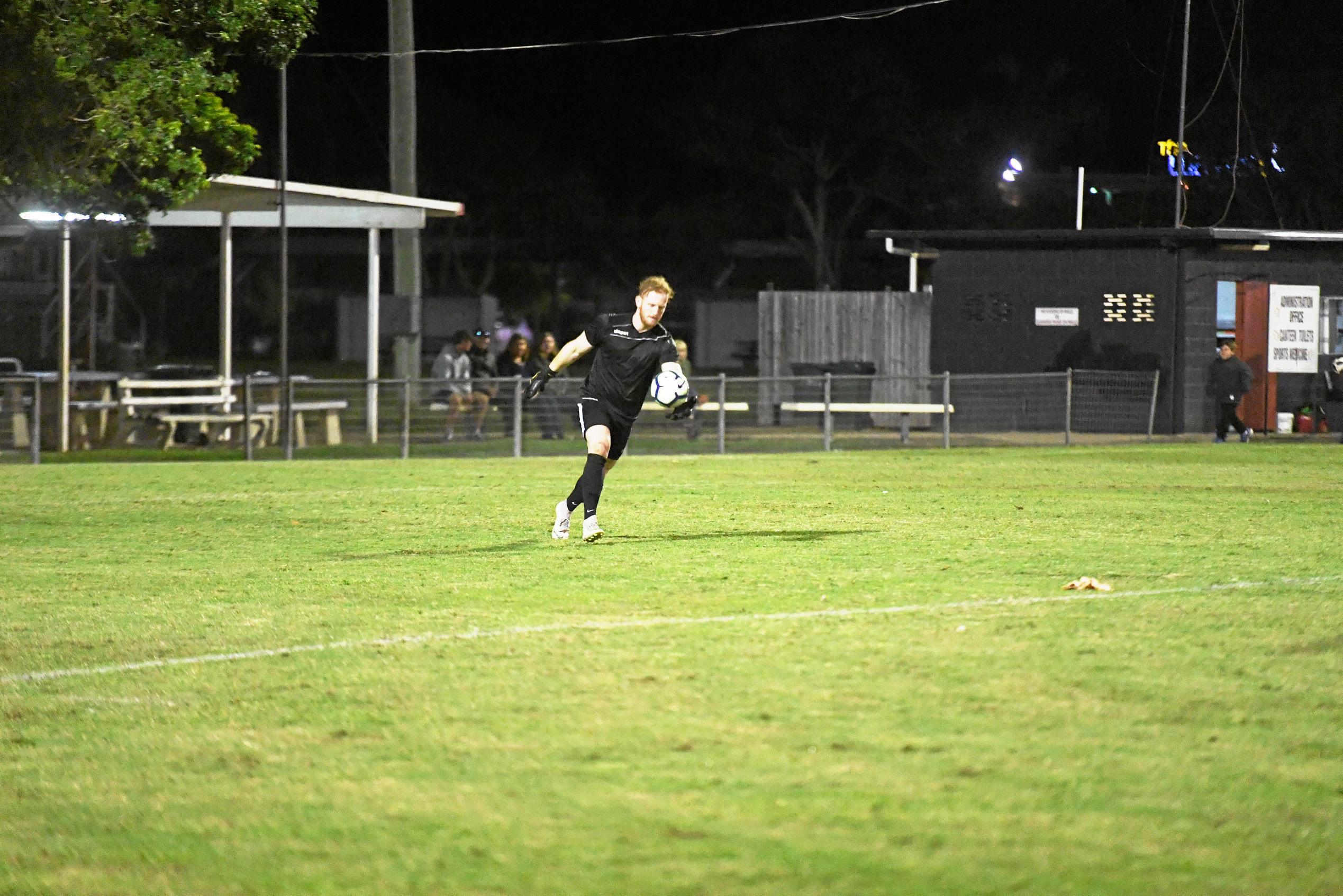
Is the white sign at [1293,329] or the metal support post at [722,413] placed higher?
the white sign at [1293,329]

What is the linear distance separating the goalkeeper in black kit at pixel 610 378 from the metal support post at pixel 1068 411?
14.7m

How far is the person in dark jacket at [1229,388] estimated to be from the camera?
90.5 feet

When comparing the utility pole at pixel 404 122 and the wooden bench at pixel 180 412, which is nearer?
the wooden bench at pixel 180 412

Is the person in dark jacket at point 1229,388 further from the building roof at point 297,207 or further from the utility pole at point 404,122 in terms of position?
the utility pole at point 404,122

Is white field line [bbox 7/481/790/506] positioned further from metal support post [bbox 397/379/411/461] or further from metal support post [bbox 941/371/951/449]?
metal support post [bbox 941/371/951/449]

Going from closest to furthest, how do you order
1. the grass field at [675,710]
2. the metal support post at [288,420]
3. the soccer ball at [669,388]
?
the grass field at [675,710] → the soccer ball at [669,388] → the metal support post at [288,420]

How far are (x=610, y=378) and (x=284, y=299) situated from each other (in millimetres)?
14046

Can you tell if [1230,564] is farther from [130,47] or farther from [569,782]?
[130,47]

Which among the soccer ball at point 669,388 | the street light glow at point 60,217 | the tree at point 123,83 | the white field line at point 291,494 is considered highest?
the tree at point 123,83

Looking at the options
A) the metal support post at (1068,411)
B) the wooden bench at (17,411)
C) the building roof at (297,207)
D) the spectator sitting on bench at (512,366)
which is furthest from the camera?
the metal support post at (1068,411)

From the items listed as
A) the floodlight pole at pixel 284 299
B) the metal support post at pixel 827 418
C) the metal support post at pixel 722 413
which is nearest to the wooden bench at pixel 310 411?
the floodlight pole at pixel 284 299

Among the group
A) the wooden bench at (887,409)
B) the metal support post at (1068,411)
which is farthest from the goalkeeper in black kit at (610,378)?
the metal support post at (1068,411)

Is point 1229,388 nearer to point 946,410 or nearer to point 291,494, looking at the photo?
point 946,410

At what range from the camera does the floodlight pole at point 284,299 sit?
23875 mm
